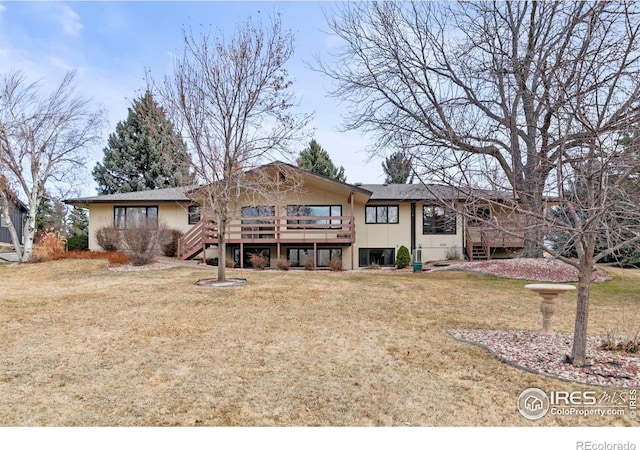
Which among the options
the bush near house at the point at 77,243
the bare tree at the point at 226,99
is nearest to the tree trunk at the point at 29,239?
the bush near house at the point at 77,243

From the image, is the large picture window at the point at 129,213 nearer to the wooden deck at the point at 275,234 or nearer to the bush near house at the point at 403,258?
the wooden deck at the point at 275,234

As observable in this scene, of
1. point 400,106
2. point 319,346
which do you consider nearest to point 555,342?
point 319,346

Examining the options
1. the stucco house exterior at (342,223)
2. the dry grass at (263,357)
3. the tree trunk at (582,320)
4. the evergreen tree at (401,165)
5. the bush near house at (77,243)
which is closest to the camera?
the dry grass at (263,357)

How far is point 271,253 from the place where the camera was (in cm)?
1872

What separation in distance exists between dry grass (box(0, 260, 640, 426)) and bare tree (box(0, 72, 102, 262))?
28.1 ft

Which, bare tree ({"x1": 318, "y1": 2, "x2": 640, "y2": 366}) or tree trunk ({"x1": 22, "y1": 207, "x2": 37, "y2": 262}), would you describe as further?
tree trunk ({"x1": 22, "y1": 207, "x2": 37, "y2": 262})

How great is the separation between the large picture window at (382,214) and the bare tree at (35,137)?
569 inches

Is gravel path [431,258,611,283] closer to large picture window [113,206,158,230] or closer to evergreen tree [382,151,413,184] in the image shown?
evergreen tree [382,151,413,184]

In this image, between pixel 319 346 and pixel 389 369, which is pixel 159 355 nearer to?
pixel 319 346

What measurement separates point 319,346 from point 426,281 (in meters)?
7.61

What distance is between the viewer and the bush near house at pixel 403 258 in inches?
695

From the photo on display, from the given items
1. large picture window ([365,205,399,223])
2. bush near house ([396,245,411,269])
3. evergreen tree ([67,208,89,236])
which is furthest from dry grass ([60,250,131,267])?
evergreen tree ([67,208,89,236])

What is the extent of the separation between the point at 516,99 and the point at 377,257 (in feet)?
48.6

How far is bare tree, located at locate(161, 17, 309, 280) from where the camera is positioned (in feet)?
34.2
